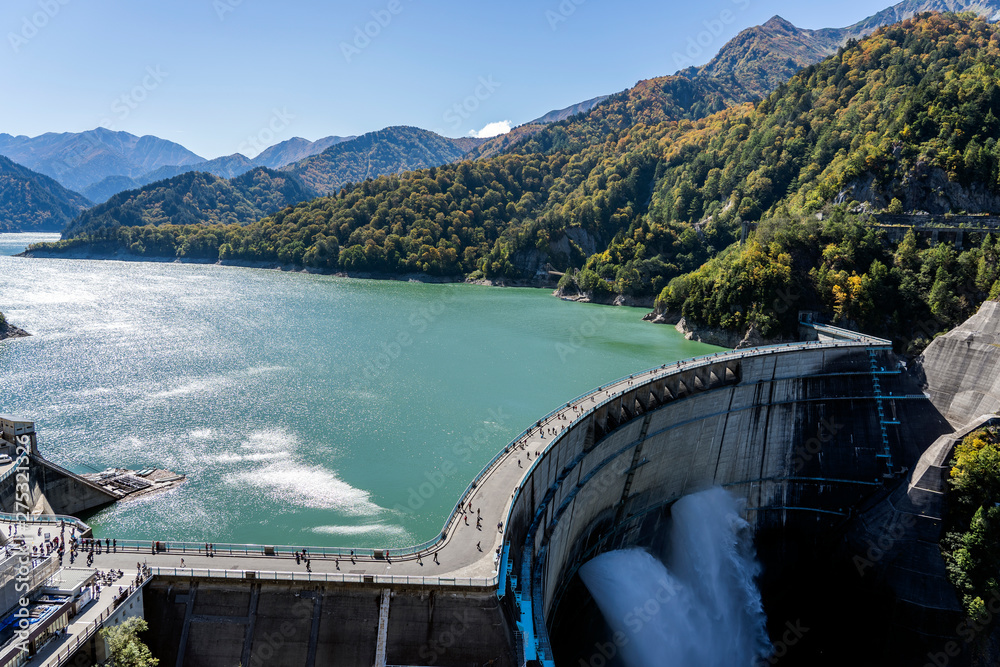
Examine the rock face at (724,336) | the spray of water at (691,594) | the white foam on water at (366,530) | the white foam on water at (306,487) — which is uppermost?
the rock face at (724,336)

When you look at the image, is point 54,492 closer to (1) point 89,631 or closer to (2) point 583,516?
(1) point 89,631

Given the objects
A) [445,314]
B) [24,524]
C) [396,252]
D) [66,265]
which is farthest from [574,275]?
[66,265]

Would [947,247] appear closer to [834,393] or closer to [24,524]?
[834,393]

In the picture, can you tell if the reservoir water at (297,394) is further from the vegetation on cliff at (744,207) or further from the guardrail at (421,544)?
the vegetation on cliff at (744,207)

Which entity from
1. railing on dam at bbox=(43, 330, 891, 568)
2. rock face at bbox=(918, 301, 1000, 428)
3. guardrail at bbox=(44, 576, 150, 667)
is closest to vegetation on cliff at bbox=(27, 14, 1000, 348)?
rock face at bbox=(918, 301, 1000, 428)

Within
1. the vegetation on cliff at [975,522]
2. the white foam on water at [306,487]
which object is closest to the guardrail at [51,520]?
the white foam on water at [306,487]

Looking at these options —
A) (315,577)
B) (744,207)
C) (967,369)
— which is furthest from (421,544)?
(744,207)

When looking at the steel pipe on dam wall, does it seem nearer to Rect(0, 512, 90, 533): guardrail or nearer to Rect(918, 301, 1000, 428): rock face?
Rect(918, 301, 1000, 428): rock face
